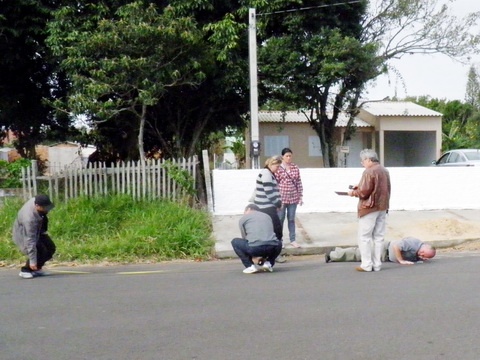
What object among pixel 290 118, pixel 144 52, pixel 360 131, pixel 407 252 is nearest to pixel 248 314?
pixel 407 252

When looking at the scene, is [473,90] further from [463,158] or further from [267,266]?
[267,266]

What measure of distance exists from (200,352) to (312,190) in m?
9.11

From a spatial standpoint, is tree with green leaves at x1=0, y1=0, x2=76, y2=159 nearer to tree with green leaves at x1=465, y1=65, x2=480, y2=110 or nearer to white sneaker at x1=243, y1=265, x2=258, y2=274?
white sneaker at x1=243, y1=265, x2=258, y2=274

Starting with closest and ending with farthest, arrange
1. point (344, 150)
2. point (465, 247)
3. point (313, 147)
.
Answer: point (465, 247), point (344, 150), point (313, 147)

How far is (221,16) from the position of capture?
→ 1600cm

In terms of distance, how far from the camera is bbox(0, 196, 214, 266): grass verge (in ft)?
34.4

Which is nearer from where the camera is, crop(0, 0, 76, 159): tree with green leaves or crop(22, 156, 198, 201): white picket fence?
crop(22, 156, 198, 201): white picket fence

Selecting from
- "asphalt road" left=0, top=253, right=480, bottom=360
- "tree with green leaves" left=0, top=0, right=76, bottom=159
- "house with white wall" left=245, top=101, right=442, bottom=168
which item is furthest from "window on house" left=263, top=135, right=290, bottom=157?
"asphalt road" left=0, top=253, right=480, bottom=360

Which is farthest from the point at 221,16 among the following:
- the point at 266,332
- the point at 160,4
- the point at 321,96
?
the point at 266,332

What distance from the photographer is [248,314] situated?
20.7ft

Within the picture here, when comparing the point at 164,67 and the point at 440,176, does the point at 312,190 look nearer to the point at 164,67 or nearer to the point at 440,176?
the point at 440,176

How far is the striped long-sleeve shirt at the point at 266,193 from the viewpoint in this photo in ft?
30.2

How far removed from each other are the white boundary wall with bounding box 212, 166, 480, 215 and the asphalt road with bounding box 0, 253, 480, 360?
487cm

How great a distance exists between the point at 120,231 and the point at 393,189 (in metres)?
6.15
